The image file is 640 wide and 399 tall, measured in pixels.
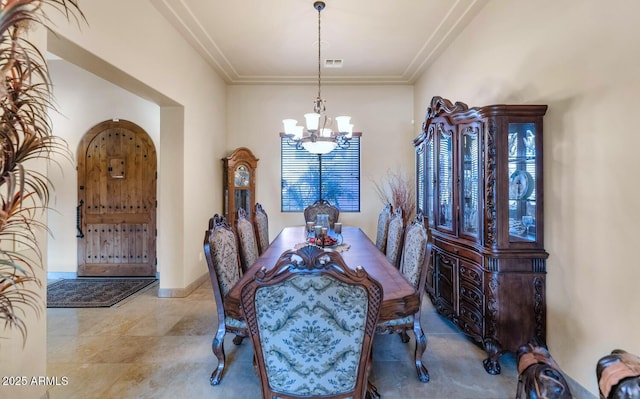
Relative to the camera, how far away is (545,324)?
90.1 inches

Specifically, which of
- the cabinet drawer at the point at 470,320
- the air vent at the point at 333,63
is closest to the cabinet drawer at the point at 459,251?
the cabinet drawer at the point at 470,320

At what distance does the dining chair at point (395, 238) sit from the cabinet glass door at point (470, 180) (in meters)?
0.58

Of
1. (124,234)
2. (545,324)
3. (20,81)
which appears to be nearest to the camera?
(20,81)

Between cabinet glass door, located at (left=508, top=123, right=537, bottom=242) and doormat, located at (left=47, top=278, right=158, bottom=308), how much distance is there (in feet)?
14.7

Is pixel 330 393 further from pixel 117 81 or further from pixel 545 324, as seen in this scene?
pixel 117 81

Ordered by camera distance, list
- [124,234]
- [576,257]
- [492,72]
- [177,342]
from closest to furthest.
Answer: [576,257] < [177,342] < [492,72] < [124,234]

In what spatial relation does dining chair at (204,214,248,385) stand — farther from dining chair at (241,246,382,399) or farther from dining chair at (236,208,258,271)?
dining chair at (241,246,382,399)

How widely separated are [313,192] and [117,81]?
3371 millimetres

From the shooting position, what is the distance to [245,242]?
2.82 m

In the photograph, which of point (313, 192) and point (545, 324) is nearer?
point (545, 324)

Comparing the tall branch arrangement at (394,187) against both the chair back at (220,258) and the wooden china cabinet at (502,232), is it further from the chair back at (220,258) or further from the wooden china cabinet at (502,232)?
the chair back at (220,258)

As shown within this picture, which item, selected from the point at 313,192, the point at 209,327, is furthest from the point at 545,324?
the point at 313,192

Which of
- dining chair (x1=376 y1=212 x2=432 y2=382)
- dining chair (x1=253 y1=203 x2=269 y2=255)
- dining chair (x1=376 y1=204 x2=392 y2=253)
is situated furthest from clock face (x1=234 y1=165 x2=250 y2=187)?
dining chair (x1=376 y1=212 x2=432 y2=382)

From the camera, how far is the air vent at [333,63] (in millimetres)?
4484
